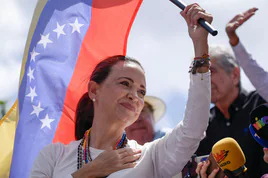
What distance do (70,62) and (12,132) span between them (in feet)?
4.01

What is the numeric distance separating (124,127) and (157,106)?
8.16 ft

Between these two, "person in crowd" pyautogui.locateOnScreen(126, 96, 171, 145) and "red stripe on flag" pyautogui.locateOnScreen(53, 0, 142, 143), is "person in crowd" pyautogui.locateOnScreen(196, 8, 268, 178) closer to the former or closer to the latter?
"person in crowd" pyautogui.locateOnScreen(126, 96, 171, 145)

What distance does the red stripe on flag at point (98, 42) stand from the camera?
4.52 metres

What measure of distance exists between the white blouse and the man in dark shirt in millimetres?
1275

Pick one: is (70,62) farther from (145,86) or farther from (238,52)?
(238,52)

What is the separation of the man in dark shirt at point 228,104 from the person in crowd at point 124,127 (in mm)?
1199

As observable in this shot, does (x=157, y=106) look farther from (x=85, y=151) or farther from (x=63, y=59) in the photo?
(x=85, y=151)

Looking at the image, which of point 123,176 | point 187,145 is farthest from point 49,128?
point 187,145

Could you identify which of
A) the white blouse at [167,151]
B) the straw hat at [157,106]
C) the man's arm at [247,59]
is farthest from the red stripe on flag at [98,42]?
the straw hat at [157,106]

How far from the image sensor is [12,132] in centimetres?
525

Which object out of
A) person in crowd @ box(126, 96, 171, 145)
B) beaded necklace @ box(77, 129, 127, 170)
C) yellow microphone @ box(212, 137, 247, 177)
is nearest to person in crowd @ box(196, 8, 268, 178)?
person in crowd @ box(126, 96, 171, 145)

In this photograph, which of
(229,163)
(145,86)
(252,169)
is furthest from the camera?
(252,169)

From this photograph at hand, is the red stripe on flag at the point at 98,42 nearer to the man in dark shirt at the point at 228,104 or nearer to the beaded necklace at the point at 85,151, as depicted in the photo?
the beaded necklace at the point at 85,151

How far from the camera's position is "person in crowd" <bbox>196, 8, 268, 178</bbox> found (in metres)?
4.35
